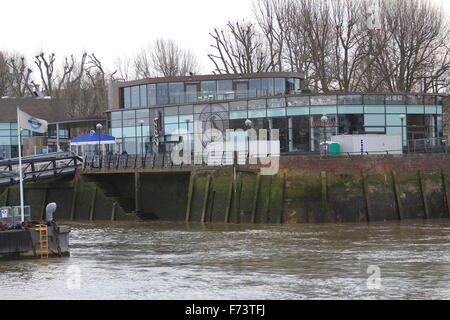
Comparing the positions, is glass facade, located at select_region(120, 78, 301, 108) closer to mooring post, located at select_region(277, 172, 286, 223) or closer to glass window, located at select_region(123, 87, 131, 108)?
glass window, located at select_region(123, 87, 131, 108)

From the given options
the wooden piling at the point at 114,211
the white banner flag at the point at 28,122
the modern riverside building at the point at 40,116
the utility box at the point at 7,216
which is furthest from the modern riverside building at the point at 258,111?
the utility box at the point at 7,216

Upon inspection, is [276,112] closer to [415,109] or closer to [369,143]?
[369,143]

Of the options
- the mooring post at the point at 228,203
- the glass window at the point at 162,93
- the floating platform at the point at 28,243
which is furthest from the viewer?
the glass window at the point at 162,93

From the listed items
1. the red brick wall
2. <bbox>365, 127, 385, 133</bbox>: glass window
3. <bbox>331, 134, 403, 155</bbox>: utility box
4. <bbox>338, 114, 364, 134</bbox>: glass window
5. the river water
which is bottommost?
the river water

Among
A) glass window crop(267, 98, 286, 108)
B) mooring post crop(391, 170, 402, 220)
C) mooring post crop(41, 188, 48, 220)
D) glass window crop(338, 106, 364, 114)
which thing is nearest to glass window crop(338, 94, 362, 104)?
glass window crop(338, 106, 364, 114)

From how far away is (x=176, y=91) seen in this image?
6500 centimetres

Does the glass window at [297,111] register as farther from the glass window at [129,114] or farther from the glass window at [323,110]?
the glass window at [129,114]

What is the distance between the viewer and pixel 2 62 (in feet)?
332

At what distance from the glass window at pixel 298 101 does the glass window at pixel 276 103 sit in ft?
1.60

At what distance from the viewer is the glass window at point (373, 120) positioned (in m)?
56.2

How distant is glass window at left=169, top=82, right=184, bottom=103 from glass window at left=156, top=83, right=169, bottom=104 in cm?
37

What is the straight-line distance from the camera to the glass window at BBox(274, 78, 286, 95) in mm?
64188
